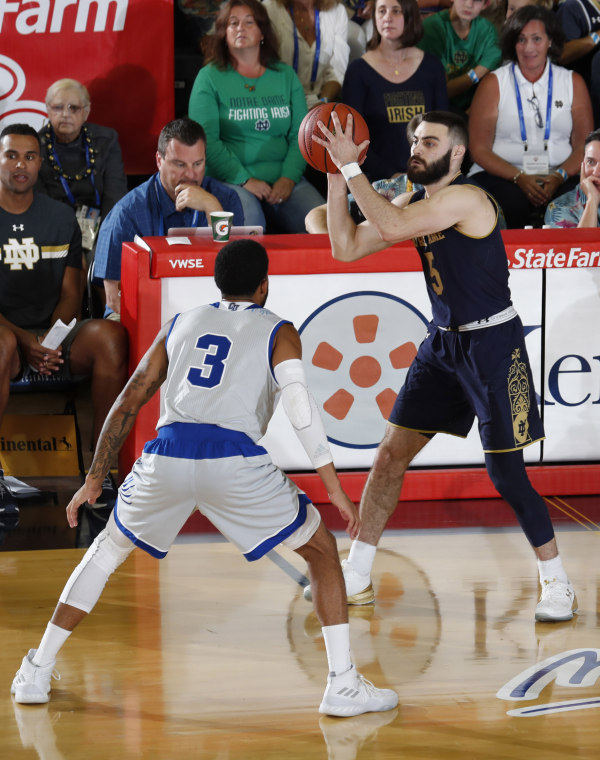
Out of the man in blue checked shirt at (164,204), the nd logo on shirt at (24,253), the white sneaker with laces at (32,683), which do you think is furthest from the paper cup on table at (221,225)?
the white sneaker with laces at (32,683)

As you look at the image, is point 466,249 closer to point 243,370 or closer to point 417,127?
point 417,127

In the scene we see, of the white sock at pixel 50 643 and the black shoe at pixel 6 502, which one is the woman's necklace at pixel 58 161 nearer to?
the black shoe at pixel 6 502

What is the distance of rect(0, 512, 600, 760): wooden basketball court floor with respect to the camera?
3.43 m

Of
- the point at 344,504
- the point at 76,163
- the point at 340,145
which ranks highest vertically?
the point at 76,163

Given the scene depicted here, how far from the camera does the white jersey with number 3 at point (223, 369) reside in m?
3.53

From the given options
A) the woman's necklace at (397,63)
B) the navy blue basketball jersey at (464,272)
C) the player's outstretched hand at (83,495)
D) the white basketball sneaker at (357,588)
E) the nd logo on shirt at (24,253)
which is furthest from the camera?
the woman's necklace at (397,63)

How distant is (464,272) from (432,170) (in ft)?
1.38

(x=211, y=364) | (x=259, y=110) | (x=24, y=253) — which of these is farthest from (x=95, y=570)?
(x=259, y=110)

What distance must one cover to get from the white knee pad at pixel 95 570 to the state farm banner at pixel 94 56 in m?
4.61

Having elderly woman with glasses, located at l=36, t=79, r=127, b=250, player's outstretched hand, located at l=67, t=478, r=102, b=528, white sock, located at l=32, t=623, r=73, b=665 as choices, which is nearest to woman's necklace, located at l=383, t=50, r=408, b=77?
elderly woman with glasses, located at l=36, t=79, r=127, b=250

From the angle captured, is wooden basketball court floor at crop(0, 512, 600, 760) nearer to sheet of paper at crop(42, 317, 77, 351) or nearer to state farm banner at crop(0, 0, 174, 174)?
sheet of paper at crop(42, 317, 77, 351)

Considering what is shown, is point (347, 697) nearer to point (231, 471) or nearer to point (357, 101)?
point (231, 471)

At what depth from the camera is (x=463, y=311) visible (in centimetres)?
445

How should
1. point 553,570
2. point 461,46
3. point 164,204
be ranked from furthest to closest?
point 461,46 → point 164,204 → point 553,570
